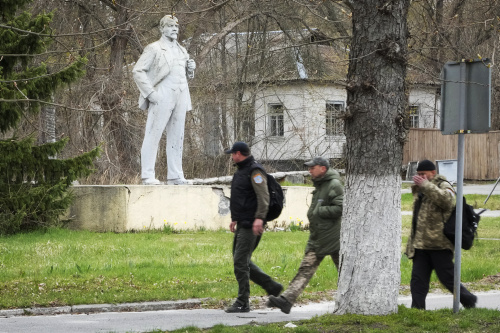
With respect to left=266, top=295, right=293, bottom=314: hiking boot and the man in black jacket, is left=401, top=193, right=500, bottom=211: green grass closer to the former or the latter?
the man in black jacket

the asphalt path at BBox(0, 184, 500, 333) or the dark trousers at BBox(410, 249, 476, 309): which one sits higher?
the dark trousers at BBox(410, 249, 476, 309)

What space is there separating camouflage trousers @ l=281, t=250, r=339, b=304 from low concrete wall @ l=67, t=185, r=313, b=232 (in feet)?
28.8

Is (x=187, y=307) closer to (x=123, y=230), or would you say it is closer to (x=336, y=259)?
(x=336, y=259)

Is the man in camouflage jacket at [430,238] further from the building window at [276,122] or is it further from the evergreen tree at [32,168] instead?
the building window at [276,122]

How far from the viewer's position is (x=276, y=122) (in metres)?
39.2

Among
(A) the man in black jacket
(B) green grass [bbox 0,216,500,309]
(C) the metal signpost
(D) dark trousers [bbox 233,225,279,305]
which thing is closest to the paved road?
(D) dark trousers [bbox 233,225,279,305]

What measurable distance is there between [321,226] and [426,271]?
1.20 metres

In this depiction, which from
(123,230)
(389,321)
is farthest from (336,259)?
(123,230)

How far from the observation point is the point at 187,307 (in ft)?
33.0

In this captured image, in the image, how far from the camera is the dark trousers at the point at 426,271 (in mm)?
8531

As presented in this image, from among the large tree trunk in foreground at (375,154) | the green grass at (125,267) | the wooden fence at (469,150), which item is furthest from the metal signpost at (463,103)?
the wooden fence at (469,150)

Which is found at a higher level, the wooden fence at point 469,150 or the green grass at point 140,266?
the wooden fence at point 469,150

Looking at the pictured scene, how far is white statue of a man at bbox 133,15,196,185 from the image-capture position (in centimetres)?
1784

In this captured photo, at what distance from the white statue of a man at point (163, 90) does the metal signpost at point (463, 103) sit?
9.99m
